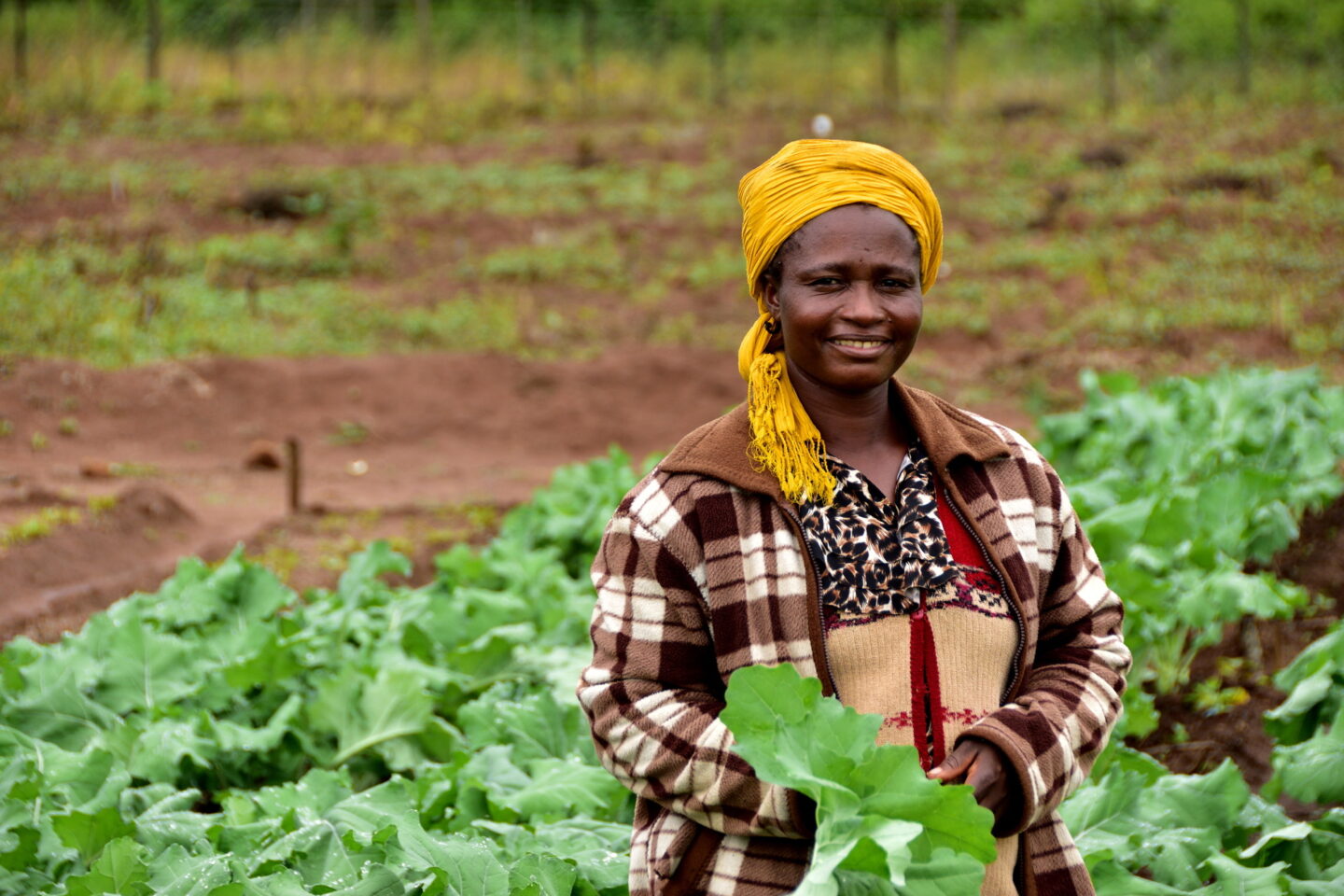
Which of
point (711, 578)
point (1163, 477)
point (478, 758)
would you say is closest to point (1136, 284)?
point (1163, 477)

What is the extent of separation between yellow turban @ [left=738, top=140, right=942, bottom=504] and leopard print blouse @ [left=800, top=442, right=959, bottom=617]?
0.04 meters

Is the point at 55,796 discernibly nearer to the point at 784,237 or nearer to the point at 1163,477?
the point at 784,237

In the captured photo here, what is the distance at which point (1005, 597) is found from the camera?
1899 mm

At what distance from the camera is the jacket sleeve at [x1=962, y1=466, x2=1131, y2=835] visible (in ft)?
5.80

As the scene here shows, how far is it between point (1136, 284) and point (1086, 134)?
22.1ft

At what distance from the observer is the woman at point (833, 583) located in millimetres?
1807

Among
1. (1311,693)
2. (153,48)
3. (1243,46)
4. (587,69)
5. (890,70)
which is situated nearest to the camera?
(1311,693)

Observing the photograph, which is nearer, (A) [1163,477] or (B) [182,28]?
(A) [1163,477]

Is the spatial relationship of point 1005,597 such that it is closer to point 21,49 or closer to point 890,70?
point 21,49

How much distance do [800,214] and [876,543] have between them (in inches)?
18.9

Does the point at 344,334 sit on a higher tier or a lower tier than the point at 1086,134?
lower

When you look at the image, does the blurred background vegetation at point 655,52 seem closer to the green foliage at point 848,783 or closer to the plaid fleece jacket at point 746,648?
the plaid fleece jacket at point 746,648

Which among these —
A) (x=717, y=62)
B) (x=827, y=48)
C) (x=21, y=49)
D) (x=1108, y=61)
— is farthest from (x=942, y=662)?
(x=827, y=48)

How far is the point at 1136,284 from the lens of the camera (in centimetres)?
1491
